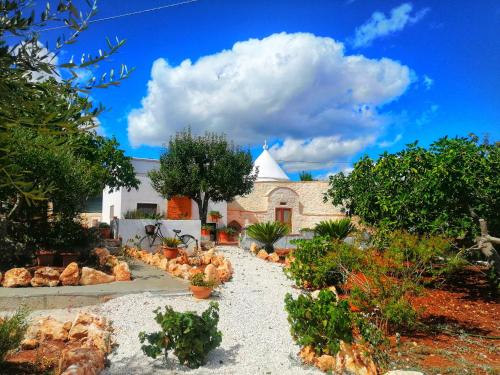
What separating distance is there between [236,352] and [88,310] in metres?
2.85

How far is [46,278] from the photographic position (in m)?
7.75

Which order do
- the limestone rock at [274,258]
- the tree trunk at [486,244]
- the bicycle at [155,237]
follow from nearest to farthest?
the tree trunk at [486,244] → the limestone rock at [274,258] → the bicycle at [155,237]

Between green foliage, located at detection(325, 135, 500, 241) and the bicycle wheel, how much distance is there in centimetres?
714

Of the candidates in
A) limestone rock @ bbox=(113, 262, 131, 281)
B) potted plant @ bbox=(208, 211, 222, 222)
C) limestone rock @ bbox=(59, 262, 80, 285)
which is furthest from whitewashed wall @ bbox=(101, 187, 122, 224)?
limestone rock @ bbox=(59, 262, 80, 285)

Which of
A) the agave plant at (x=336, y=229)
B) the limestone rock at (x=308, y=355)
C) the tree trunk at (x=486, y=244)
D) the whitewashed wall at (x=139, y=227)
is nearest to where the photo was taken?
the limestone rock at (x=308, y=355)

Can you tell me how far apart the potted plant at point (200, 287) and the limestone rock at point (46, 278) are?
2.59m

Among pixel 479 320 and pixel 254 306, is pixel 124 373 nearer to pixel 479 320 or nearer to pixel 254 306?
pixel 254 306

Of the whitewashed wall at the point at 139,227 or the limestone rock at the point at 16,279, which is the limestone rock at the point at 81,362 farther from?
the whitewashed wall at the point at 139,227

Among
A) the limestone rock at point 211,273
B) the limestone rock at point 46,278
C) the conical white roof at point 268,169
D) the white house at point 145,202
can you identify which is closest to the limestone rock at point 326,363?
the limestone rock at point 211,273

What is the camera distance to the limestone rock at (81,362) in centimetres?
393

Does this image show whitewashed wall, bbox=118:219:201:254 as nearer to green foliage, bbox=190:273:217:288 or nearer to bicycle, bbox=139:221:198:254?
bicycle, bbox=139:221:198:254

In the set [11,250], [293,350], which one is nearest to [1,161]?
[293,350]

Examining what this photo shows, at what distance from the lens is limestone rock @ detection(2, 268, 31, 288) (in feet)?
24.6

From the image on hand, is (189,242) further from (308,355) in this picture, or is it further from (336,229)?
(308,355)
